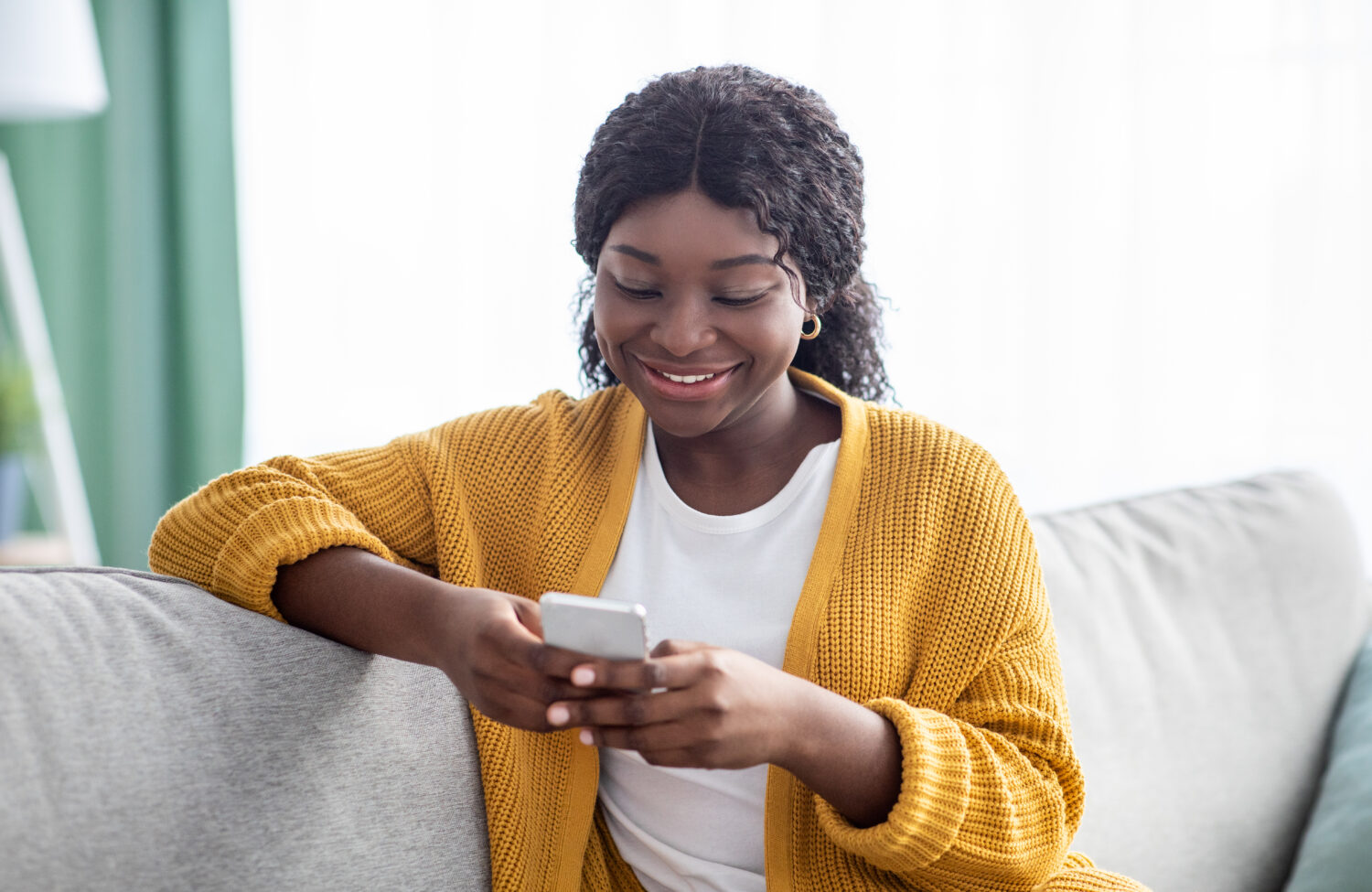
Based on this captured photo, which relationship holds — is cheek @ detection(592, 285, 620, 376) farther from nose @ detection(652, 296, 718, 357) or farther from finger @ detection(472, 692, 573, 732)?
finger @ detection(472, 692, 573, 732)

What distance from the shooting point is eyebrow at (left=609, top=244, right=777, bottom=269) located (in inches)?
41.7

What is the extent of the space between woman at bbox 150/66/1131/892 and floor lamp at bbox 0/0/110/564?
1.61 metres

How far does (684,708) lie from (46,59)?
7.17 feet

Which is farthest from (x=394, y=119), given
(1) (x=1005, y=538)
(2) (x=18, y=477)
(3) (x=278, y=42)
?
(1) (x=1005, y=538)

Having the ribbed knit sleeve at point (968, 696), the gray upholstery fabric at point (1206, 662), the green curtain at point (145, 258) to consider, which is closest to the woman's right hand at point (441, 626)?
the ribbed knit sleeve at point (968, 696)

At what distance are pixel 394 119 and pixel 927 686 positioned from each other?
7.96 ft

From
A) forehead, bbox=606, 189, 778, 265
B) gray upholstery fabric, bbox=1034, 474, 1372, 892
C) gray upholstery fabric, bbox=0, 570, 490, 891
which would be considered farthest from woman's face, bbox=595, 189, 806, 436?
gray upholstery fabric, bbox=1034, 474, 1372, 892

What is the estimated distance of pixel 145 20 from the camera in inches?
126

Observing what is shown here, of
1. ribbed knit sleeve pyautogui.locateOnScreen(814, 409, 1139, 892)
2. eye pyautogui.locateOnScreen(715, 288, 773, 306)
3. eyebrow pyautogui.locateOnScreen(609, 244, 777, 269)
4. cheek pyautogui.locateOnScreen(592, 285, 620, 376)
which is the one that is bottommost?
ribbed knit sleeve pyautogui.locateOnScreen(814, 409, 1139, 892)

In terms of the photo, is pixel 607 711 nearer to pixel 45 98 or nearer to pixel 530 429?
pixel 530 429

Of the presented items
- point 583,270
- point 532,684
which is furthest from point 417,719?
point 583,270

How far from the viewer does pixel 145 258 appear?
325 cm

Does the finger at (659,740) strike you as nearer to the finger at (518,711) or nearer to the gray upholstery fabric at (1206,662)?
the finger at (518,711)

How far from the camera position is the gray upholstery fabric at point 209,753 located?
0.87 m
